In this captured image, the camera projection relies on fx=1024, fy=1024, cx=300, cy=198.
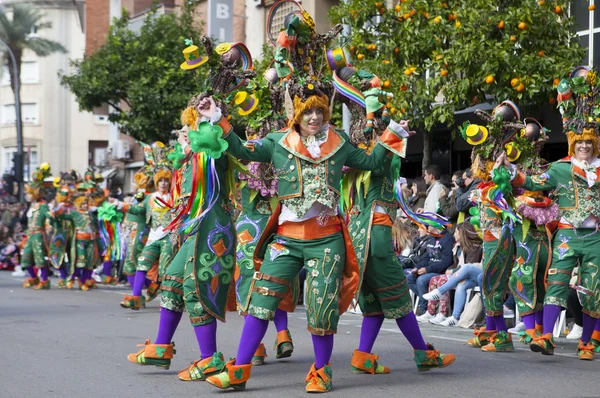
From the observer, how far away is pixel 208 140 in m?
6.51

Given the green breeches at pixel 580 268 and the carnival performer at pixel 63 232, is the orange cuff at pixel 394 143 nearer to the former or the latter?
the green breeches at pixel 580 268

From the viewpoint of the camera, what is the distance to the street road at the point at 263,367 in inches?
265

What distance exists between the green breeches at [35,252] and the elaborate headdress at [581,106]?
10495mm

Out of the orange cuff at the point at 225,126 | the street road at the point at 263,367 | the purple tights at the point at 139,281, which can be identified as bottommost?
the street road at the point at 263,367

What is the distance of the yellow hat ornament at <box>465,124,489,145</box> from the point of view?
8617mm

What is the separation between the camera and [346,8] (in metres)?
15.1

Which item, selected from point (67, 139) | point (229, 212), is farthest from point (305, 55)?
point (67, 139)

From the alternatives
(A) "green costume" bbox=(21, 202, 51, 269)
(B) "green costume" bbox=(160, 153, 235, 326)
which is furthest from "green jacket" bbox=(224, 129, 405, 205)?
(A) "green costume" bbox=(21, 202, 51, 269)

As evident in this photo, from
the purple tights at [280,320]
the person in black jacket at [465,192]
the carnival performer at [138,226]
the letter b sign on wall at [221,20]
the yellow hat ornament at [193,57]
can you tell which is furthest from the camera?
the letter b sign on wall at [221,20]

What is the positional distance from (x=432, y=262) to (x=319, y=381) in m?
6.34

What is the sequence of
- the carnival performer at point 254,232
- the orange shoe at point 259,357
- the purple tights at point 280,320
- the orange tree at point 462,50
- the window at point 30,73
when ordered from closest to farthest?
the orange shoe at point 259,357
the carnival performer at point 254,232
the purple tights at point 280,320
the orange tree at point 462,50
the window at point 30,73

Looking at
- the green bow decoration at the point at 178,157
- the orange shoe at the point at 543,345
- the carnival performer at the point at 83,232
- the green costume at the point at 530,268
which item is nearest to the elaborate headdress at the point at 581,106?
the green costume at the point at 530,268

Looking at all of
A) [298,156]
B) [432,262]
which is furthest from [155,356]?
[432,262]

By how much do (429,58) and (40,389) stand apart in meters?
9.48
